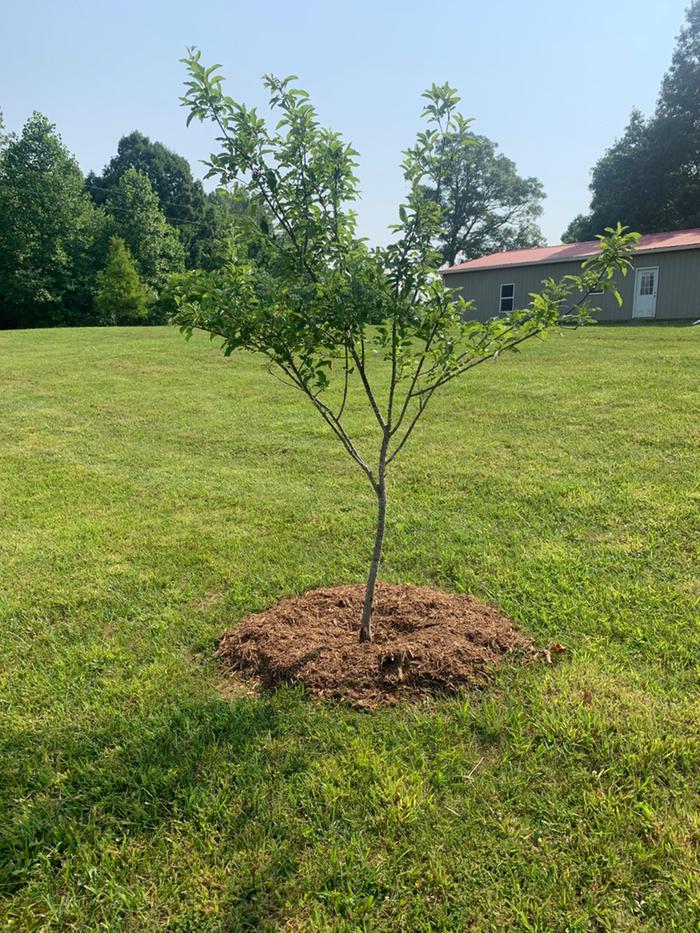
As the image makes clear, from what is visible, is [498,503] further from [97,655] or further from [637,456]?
[97,655]

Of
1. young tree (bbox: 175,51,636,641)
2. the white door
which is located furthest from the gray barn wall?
young tree (bbox: 175,51,636,641)

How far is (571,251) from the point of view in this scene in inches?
827

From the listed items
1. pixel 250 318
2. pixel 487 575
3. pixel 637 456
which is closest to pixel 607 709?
pixel 487 575

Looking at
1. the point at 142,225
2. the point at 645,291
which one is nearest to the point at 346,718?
the point at 645,291

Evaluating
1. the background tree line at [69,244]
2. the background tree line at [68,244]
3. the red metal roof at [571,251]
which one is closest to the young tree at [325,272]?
the red metal roof at [571,251]

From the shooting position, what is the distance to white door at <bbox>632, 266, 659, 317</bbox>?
744 inches

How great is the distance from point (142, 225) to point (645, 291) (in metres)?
28.0

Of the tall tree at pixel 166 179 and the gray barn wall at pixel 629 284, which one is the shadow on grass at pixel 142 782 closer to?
the gray barn wall at pixel 629 284

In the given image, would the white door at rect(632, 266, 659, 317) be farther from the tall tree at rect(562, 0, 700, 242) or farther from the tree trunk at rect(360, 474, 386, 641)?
the tree trunk at rect(360, 474, 386, 641)

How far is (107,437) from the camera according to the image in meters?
7.19

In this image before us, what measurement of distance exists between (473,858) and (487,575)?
6.04 ft

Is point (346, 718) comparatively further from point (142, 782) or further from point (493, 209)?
point (493, 209)

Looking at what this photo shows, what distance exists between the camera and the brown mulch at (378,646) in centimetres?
253

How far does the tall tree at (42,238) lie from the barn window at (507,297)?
72.8ft
